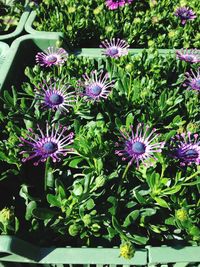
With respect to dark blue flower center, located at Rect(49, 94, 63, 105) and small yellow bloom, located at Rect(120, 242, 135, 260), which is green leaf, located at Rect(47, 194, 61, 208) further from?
dark blue flower center, located at Rect(49, 94, 63, 105)

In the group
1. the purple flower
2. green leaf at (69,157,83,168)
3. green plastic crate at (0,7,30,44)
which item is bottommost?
green leaf at (69,157,83,168)

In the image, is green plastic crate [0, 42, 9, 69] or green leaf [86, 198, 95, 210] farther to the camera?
green plastic crate [0, 42, 9, 69]

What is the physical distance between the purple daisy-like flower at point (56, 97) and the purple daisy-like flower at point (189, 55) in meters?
0.47

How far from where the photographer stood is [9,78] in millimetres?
1375

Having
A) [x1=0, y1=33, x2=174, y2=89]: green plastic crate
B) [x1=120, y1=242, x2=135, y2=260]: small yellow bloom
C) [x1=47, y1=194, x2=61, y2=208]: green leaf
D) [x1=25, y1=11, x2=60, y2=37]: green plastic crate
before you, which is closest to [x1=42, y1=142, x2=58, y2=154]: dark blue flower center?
[x1=47, y1=194, x2=61, y2=208]: green leaf

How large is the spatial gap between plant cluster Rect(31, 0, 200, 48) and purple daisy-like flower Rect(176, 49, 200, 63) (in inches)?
4.4

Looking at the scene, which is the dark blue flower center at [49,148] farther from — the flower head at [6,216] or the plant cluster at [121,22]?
the plant cluster at [121,22]

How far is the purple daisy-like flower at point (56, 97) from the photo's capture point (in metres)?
1.22

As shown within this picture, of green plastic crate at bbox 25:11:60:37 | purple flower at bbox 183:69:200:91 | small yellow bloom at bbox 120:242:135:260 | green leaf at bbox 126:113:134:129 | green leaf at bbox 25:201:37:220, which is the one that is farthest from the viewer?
green plastic crate at bbox 25:11:60:37

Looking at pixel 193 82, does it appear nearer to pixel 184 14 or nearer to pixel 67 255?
pixel 184 14

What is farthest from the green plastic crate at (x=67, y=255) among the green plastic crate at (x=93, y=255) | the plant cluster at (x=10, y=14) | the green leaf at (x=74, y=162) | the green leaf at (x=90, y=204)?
the plant cluster at (x=10, y=14)

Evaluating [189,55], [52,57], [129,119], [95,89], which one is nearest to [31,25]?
[52,57]

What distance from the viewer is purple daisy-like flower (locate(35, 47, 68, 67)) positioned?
1.41 metres

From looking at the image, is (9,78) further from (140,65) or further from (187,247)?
(187,247)
